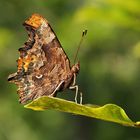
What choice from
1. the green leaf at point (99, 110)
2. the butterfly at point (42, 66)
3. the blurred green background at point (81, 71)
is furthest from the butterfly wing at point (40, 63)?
the blurred green background at point (81, 71)

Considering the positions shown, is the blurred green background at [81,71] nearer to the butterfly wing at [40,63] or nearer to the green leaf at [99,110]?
the butterfly wing at [40,63]

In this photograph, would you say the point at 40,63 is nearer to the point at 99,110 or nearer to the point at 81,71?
the point at 99,110

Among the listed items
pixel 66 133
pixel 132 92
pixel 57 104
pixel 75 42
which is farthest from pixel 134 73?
pixel 57 104

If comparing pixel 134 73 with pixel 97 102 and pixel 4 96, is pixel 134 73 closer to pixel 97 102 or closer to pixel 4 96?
pixel 97 102

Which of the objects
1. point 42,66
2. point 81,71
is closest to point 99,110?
point 42,66

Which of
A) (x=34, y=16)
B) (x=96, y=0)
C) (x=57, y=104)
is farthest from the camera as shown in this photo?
(x=96, y=0)

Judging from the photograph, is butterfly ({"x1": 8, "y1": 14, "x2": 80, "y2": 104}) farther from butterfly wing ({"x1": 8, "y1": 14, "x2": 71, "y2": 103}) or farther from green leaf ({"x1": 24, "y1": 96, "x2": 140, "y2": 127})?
green leaf ({"x1": 24, "y1": 96, "x2": 140, "y2": 127})
